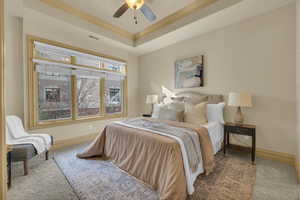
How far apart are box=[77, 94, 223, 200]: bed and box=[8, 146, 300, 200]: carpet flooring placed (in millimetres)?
686

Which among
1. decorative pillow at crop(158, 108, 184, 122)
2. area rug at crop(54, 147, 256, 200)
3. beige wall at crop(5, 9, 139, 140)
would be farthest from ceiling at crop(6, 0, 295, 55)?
area rug at crop(54, 147, 256, 200)

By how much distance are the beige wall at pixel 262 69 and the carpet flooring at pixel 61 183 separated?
22.6 inches

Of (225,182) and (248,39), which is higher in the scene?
A: (248,39)

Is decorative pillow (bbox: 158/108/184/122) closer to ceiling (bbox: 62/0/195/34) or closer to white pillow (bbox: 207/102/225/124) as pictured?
white pillow (bbox: 207/102/225/124)

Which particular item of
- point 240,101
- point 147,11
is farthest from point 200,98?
point 147,11

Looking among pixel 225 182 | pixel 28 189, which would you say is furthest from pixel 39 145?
pixel 225 182

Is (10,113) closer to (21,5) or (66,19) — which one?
(21,5)

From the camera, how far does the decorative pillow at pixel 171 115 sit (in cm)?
262

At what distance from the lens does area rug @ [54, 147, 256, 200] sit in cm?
154

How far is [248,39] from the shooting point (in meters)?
2.63

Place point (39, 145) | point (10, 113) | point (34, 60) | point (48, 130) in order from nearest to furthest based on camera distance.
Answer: point (39, 145) → point (10, 113) → point (34, 60) → point (48, 130)

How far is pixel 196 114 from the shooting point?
2580 mm

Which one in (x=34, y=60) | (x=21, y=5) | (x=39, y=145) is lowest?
(x=39, y=145)

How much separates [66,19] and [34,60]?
1.08m
